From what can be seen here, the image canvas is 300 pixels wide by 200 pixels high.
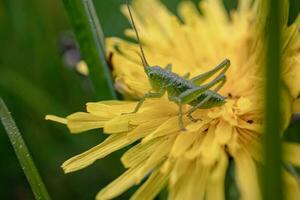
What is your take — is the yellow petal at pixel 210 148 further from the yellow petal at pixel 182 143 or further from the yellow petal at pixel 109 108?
the yellow petal at pixel 109 108

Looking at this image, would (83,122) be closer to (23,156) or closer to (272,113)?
(23,156)

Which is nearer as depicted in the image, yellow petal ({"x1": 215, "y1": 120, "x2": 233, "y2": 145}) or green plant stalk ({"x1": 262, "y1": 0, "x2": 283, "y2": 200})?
green plant stalk ({"x1": 262, "y1": 0, "x2": 283, "y2": 200})

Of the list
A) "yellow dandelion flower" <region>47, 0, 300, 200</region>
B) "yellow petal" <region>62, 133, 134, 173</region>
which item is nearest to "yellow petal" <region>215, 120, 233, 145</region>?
"yellow dandelion flower" <region>47, 0, 300, 200</region>

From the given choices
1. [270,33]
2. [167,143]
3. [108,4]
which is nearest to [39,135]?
[108,4]

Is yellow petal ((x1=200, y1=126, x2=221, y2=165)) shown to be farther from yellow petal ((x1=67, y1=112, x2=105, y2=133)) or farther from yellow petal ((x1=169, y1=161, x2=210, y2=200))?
yellow petal ((x1=67, y1=112, x2=105, y2=133))

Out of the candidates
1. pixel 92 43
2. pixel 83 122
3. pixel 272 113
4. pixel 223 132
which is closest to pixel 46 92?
pixel 92 43

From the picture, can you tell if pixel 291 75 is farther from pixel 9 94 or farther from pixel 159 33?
pixel 9 94

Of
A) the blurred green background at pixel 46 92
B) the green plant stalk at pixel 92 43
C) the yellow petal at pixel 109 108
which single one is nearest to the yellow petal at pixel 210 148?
the yellow petal at pixel 109 108
